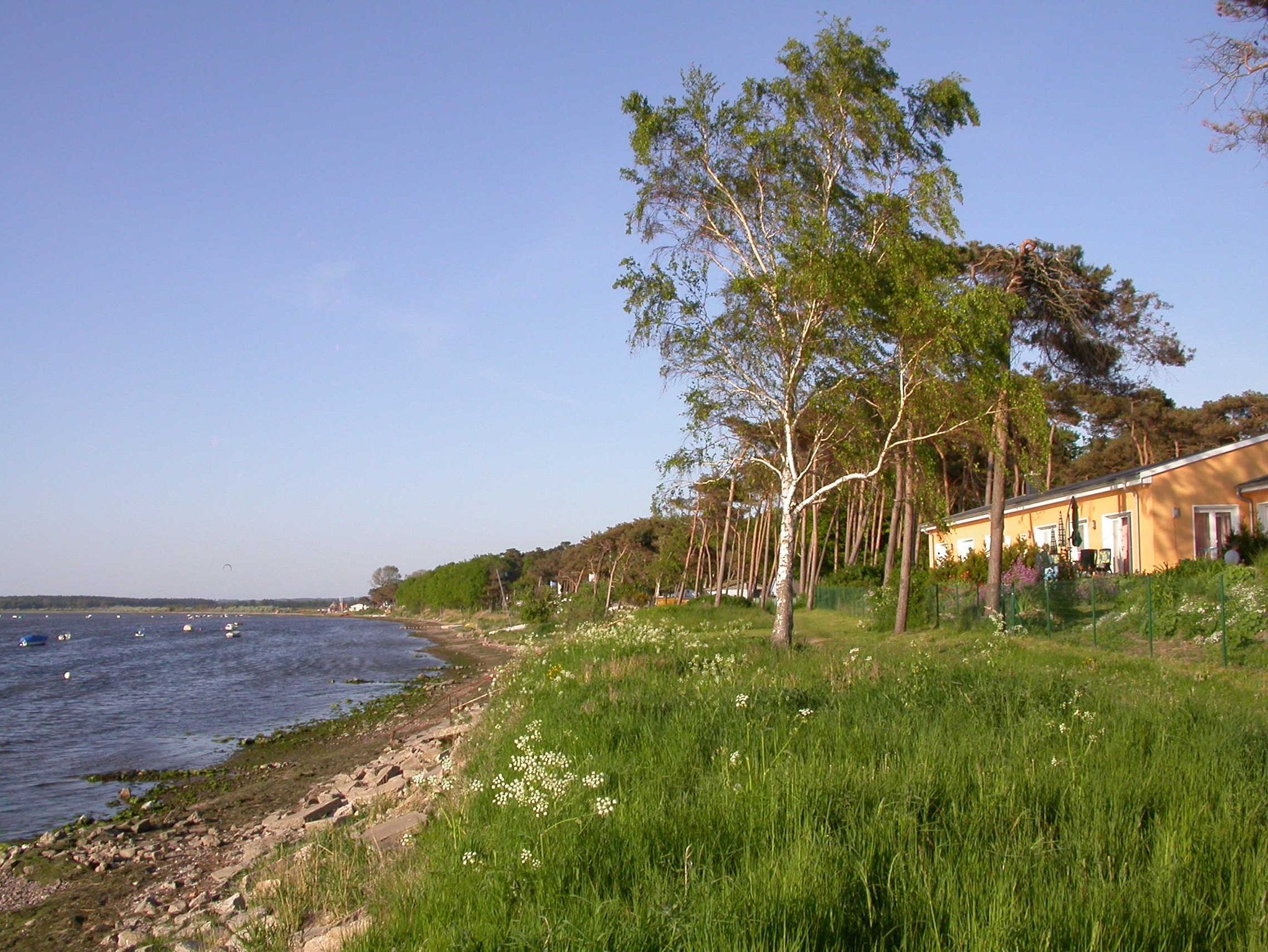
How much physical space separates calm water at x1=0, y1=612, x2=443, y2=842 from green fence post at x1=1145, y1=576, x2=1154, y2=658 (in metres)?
18.9

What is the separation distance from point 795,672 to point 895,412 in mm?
9727

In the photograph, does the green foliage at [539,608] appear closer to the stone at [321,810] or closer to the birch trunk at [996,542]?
the birch trunk at [996,542]

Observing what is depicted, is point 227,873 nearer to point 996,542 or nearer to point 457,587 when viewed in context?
point 996,542

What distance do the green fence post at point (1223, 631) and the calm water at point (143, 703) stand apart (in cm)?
1917

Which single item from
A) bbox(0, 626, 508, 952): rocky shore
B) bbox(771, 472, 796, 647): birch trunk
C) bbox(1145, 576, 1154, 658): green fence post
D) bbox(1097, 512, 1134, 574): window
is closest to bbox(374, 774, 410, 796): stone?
bbox(0, 626, 508, 952): rocky shore

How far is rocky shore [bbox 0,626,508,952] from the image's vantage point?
913 cm

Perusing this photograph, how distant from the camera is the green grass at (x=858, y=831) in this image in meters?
4.62

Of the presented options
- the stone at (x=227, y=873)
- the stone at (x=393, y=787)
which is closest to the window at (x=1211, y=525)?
the stone at (x=393, y=787)

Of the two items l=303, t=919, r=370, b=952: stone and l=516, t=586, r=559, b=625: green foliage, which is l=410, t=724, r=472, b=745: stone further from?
l=516, t=586, r=559, b=625: green foliage

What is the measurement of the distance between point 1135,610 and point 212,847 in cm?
1737

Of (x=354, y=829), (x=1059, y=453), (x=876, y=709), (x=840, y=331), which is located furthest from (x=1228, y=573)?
(x=1059, y=453)

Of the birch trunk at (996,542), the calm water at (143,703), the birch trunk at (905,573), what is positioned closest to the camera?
the calm water at (143,703)

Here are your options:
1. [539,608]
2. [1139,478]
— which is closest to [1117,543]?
[1139,478]

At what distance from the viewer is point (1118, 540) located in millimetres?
30125
